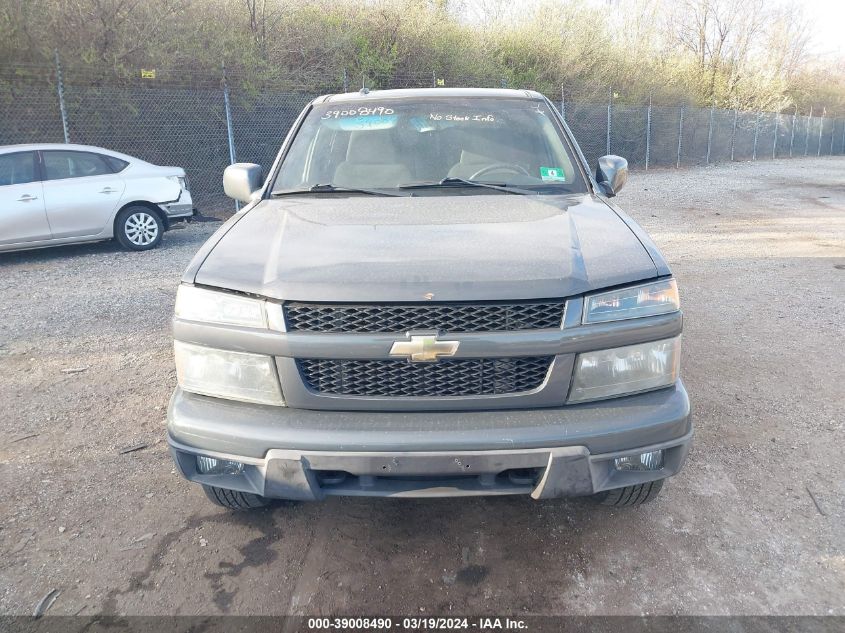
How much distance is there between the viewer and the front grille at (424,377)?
7.63ft

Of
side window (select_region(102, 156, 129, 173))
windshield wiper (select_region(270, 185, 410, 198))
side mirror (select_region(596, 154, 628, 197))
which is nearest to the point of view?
windshield wiper (select_region(270, 185, 410, 198))

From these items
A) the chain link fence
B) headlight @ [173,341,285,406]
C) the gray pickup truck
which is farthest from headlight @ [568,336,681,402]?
the chain link fence

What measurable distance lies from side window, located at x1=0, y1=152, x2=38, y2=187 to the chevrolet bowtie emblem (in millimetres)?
8094

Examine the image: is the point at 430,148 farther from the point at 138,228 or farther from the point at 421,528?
the point at 138,228

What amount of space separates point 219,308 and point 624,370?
4.98ft

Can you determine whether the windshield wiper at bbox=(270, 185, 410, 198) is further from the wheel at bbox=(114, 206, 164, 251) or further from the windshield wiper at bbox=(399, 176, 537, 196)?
the wheel at bbox=(114, 206, 164, 251)

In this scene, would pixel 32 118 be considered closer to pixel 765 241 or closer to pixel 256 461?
pixel 256 461

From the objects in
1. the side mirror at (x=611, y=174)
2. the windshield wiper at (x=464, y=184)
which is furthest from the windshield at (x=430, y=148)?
the side mirror at (x=611, y=174)

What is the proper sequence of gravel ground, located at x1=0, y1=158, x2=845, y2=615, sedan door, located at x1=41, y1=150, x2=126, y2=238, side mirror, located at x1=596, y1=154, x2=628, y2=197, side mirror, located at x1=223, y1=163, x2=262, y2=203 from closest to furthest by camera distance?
1. gravel ground, located at x1=0, y1=158, x2=845, y2=615
2. side mirror, located at x1=223, y1=163, x2=262, y2=203
3. side mirror, located at x1=596, y1=154, x2=628, y2=197
4. sedan door, located at x1=41, y1=150, x2=126, y2=238

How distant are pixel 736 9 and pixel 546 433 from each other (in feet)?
152

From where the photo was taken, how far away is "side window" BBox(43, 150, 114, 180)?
8.50 m

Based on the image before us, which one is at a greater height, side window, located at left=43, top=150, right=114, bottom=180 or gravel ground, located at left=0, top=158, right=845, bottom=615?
side window, located at left=43, top=150, right=114, bottom=180

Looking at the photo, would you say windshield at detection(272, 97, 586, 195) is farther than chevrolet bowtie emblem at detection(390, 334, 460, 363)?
Yes

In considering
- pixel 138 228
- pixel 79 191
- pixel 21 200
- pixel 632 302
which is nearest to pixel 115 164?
pixel 79 191
